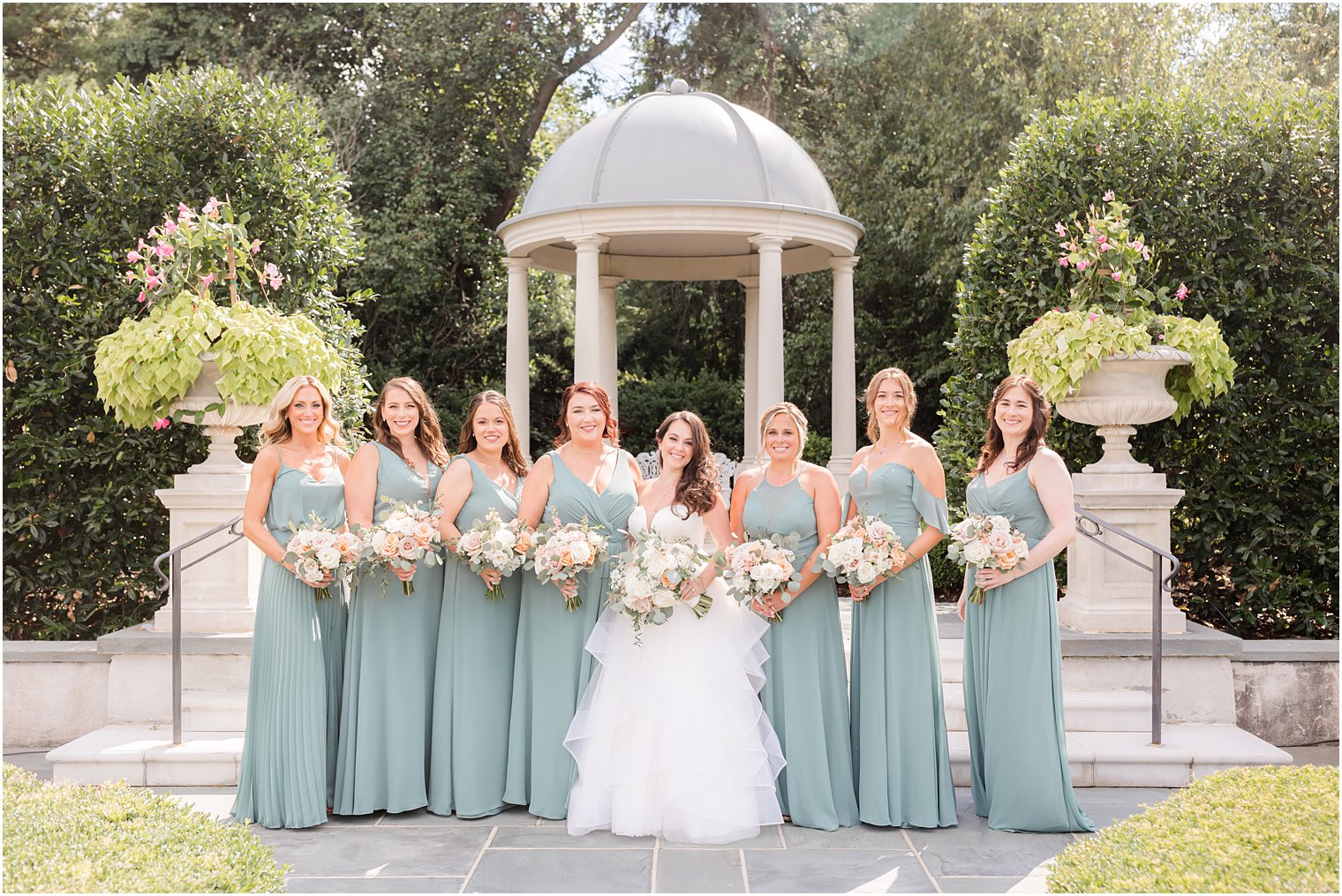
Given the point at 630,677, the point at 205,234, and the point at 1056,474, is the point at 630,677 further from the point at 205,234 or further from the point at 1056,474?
the point at 205,234

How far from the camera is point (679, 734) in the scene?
16.1 feet

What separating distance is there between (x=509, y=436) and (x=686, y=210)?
5.17m

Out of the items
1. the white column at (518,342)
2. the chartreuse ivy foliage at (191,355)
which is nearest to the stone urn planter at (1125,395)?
the chartreuse ivy foliage at (191,355)

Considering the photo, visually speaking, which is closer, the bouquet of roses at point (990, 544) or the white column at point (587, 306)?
the bouquet of roses at point (990, 544)

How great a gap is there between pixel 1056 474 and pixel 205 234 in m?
5.43

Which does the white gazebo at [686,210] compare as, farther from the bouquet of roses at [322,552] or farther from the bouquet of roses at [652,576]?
the bouquet of roses at [652,576]

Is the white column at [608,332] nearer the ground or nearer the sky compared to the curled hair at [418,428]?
nearer the sky

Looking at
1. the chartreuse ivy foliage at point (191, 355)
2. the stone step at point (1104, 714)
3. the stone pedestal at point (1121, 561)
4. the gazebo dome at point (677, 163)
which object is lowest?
the stone step at point (1104, 714)

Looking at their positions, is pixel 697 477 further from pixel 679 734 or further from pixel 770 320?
pixel 770 320

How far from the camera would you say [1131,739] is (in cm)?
605

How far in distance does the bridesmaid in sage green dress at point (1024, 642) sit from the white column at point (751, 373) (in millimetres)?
6383

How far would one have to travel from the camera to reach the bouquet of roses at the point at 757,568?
15.6 feet

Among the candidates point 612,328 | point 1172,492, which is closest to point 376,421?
point 1172,492

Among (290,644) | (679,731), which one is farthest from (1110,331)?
(290,644)
